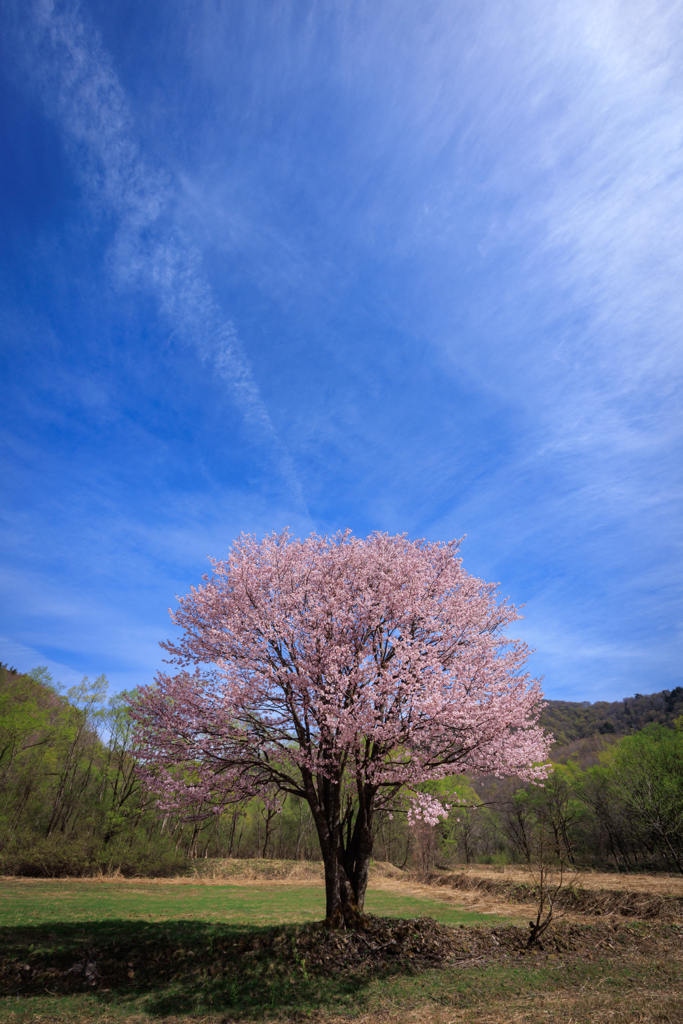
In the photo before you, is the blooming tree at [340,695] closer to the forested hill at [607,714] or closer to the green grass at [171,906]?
the green grass at [171,906]

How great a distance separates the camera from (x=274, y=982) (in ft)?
27.7

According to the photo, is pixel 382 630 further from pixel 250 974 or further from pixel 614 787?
pixel 614 787

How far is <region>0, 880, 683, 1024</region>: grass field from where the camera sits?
7.22 metres

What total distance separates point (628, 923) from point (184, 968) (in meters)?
13.3

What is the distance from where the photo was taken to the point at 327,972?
9.02 m

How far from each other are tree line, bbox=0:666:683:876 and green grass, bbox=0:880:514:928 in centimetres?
376

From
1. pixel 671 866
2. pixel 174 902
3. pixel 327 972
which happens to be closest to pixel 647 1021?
pixel 327 972

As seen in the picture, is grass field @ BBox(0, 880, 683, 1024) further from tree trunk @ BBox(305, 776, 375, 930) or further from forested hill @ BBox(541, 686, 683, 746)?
forested hill @ BBox(541, 686, 683, 746)

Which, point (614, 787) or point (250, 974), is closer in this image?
point (250, 974)

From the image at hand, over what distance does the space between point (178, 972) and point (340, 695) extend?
19.7ft

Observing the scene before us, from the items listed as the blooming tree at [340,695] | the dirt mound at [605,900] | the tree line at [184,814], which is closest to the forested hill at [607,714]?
the tree line at [184,814]

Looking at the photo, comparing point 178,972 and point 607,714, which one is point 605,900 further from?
point 607,714

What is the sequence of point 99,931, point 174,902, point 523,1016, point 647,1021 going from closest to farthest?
1. point 647,1021
2. point 523,1016
3. point 99,931
4. point 174,902

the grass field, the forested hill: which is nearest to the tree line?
the grass field
